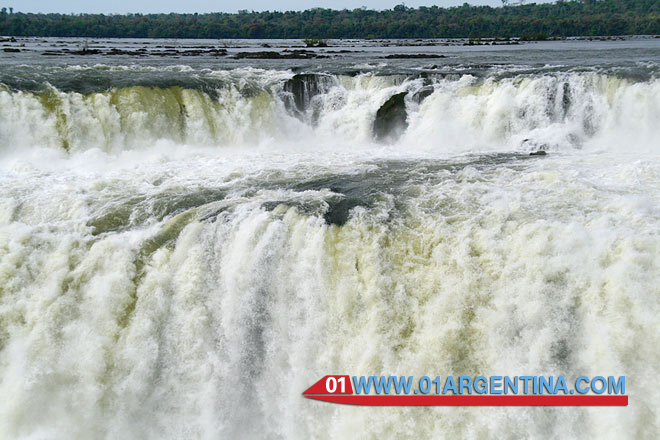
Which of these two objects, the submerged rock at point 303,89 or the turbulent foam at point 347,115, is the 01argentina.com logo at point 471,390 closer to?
the turbulent foam at point 347,115

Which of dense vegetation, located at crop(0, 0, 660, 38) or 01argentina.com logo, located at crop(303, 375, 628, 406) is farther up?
dense vegetation, located at crop(0, 0, 660, 38)

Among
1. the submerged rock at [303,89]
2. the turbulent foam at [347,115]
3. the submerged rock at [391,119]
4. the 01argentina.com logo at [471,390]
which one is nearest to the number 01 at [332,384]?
the 01argentina.com logo at [471,390]

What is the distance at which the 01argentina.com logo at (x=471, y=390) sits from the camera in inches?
199

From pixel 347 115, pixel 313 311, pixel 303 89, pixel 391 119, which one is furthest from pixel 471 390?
pixel 303 89

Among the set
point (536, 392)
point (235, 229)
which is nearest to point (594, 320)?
point (536, 392)

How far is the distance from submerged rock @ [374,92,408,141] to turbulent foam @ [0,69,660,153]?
0.72 ft

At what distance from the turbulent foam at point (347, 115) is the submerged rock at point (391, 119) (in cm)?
22

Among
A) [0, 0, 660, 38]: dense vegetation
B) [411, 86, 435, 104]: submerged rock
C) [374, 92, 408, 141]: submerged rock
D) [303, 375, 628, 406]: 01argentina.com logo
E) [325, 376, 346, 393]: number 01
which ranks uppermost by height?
[0, 0, 660, 38]: dense vegetation

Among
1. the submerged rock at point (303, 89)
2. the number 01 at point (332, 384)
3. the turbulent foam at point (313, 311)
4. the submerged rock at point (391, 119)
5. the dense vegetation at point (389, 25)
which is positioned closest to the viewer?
the turbulent foam at point (313, 311)

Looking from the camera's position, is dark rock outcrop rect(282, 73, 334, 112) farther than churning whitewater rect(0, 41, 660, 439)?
Yes

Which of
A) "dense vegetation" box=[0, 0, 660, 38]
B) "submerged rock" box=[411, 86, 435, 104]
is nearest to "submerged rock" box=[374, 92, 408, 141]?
"submerged rock" box=[411, 86, 435, 104]

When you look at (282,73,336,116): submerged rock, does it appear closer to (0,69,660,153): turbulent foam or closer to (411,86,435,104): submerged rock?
(0,69,660,153): turbulent foam

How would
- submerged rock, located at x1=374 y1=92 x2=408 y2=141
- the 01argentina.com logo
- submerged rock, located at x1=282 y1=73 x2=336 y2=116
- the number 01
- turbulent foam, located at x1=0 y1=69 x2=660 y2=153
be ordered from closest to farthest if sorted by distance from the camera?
the 01argentina.com logo < the number 01 < turbulent foam, located at x1=0 y1=69 x2=660 y2=153 < submerged rock, located at x1=374 y1=92 x2=408 y2=141 < submerged rock, located at x1=282 y1=73 x2=336 y2=116

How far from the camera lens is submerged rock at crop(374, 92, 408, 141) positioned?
14523 mm
